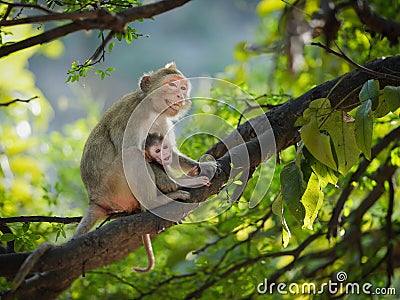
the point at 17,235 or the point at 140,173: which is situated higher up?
the point at 140,173

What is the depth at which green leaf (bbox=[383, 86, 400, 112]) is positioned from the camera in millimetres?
1470

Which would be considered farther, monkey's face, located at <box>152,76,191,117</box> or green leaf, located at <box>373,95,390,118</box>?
monkey's face, located at <box>152,76,191,117</box>

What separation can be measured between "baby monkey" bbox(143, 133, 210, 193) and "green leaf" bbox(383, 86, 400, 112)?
2.69 feet

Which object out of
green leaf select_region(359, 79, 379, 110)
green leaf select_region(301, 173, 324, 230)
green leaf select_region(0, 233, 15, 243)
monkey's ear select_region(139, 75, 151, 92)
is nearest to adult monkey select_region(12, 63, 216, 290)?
monkey's ear select_region(139, 75, 151, 92)

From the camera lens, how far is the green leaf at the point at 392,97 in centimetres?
147

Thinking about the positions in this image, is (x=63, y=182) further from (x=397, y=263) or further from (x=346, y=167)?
(x=346, y=167)

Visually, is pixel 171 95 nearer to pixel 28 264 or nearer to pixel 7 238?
pixel 7 238

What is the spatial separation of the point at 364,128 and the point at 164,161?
39.4 inches

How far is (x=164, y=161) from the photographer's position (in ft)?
7.70

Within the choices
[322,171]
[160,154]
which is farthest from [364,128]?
[160,154]

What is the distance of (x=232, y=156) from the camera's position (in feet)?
6.39

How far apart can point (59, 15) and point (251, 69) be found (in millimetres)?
2948

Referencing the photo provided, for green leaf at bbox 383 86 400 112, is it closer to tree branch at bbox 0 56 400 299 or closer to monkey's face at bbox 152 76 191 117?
tree branch at bbox 0 56 400 299

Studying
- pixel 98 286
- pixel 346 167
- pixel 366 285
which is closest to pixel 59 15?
pixel 346 167
